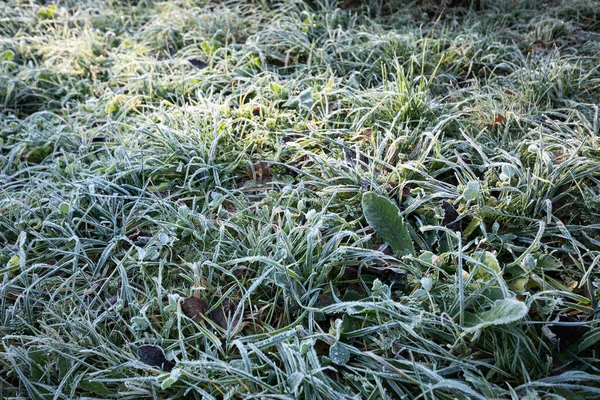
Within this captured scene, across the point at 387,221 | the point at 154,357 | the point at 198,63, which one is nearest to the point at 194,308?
the point at 154,357

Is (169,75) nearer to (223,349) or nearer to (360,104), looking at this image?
(360,104)

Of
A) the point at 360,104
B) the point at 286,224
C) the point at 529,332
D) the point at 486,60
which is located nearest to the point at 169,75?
the point at 360,104

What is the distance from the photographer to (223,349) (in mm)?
1690

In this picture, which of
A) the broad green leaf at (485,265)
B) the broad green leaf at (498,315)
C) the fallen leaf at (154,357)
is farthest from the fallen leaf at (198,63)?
the broad green leaf at (498,315)

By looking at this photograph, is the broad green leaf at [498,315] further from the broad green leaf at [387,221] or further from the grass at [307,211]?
the broad green leaf at [387,221]

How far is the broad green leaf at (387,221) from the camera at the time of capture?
6.05 ft

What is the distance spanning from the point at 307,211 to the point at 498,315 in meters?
0.85

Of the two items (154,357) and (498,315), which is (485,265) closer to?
(498,315)

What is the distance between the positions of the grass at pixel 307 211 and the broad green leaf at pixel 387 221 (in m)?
0.02

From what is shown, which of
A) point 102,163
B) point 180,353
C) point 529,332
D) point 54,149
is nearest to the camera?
point 529,332

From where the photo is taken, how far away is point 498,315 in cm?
148

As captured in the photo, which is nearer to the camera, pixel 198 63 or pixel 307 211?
pixel 307 211

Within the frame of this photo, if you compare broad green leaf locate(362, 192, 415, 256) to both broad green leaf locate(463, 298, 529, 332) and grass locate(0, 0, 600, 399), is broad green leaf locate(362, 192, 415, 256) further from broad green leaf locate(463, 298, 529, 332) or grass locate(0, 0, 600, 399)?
broad green leaf locate(463, 298, 529, 332)

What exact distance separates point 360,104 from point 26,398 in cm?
185
